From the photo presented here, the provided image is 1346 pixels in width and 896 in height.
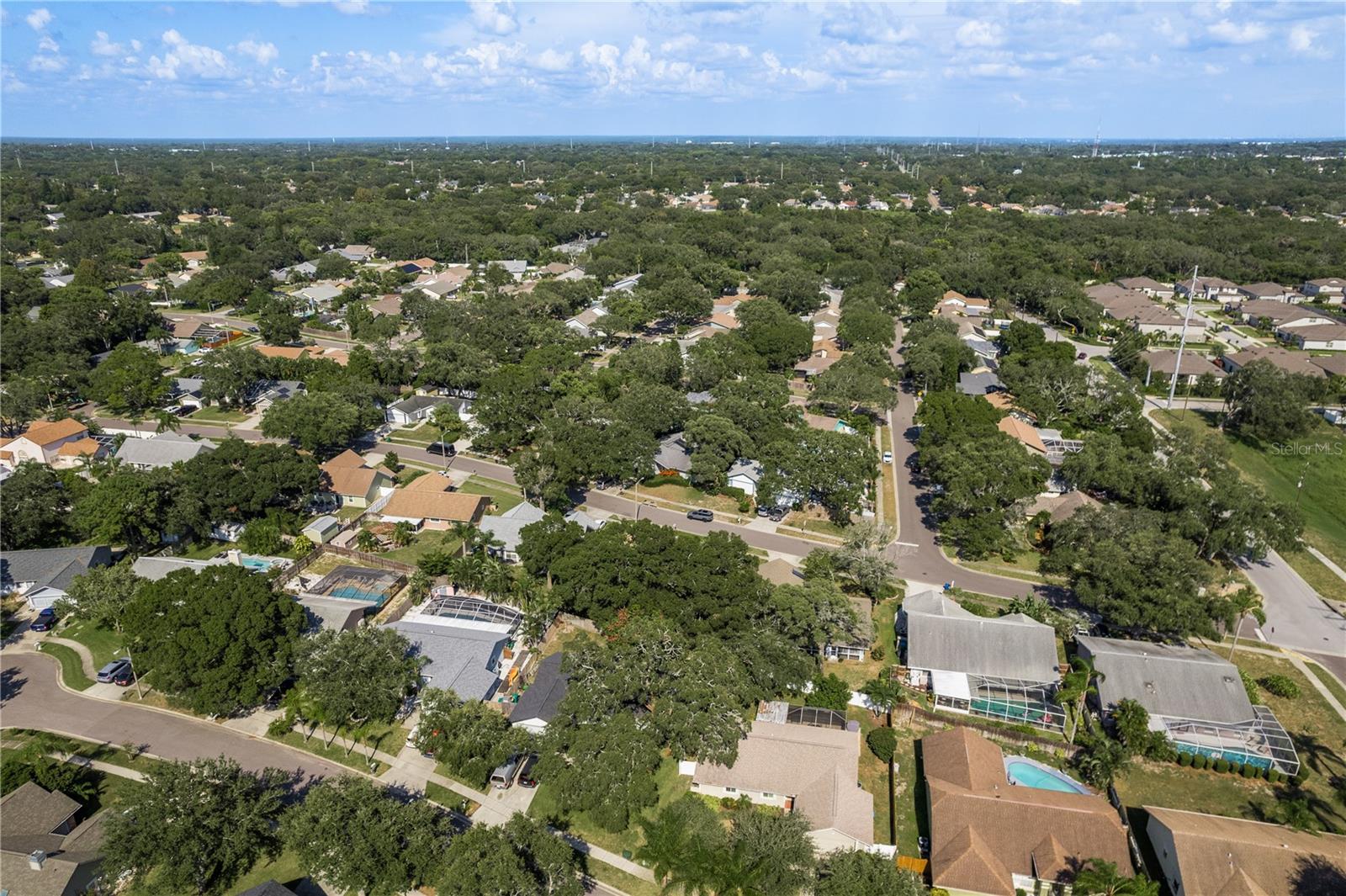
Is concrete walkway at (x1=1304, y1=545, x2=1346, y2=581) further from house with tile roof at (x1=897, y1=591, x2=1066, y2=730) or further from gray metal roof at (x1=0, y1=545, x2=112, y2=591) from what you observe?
gray metal roof at (x1=0, y1=545, x2=112, y2=591)

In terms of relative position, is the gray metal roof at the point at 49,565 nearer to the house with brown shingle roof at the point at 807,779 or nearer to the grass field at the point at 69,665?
the grass field at the point at 69,665

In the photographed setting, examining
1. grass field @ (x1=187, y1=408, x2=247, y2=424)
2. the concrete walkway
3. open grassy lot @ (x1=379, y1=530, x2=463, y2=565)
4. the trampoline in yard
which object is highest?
grass field @ (x1=187, y1=408, x2=247, y2=424)

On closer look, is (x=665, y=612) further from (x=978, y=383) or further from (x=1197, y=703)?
(x=978, y=383)

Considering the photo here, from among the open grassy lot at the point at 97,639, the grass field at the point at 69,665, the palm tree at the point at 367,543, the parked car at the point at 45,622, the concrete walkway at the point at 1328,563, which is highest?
the palm tree at the point at 367,543

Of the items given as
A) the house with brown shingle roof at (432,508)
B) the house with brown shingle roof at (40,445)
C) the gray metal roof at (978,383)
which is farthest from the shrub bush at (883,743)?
the house with brown shingle roof at (40,445)

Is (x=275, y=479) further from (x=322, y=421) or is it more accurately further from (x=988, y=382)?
(x=988, y=382)

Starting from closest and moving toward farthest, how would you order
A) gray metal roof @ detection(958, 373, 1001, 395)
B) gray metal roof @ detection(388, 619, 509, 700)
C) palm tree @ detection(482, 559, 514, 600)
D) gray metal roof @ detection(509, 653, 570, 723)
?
gray metal roof @ detection(509, 653, 570, 723) < gray metal roof @ detection(388, 619, 509, 700) < palm tree @ detection(482, 559, 514, 600) < gray metal roof @ detection(958, 373, 1001, 395)

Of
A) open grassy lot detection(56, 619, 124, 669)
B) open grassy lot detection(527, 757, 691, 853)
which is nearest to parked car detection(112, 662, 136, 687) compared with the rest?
open grassy lot detection(56, 619, 124, 669)

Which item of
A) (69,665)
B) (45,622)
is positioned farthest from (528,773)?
(45,622)
